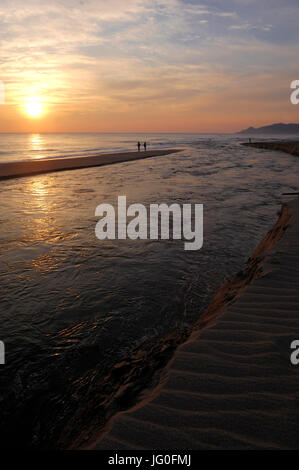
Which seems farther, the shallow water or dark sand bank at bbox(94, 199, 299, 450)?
the shallow water

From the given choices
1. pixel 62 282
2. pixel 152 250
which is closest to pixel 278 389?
pixel 62 282

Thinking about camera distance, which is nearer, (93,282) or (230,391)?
(230,391)

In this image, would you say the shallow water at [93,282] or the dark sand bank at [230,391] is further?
the shallow water at [93,282]

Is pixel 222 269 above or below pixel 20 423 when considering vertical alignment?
above

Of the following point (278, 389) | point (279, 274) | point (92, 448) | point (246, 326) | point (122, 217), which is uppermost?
point (122, 217)

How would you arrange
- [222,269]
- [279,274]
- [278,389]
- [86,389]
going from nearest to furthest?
[278,389]
[86,389]
[279,274]
[222,269]

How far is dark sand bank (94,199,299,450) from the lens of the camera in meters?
2.05

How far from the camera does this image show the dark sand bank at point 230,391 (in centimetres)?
205

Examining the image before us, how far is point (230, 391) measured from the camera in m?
2.46

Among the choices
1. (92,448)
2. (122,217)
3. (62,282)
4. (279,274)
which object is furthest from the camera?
(122,217)

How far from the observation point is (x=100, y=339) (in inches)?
154

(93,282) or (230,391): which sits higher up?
(93,282)

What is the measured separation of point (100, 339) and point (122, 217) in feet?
22.5

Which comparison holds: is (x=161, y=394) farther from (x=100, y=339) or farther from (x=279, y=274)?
(x=279, y=274)
